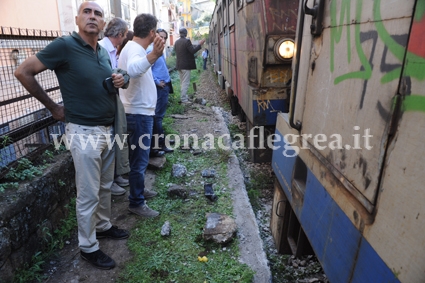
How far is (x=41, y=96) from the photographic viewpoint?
2.29m

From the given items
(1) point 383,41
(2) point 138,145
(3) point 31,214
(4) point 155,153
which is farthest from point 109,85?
(4) point 155,153

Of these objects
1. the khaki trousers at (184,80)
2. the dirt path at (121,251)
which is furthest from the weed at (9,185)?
the khaki trousers at (184,80)

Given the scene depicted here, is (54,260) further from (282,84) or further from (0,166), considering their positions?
(282,84)

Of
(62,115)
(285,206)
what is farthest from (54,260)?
(285,206)

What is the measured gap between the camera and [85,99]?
7.61ft

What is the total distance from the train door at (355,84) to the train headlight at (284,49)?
1593 mm

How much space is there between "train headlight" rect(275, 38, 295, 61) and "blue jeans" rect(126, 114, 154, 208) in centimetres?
155

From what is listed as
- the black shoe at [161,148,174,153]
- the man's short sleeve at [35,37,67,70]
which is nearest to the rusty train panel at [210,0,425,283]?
the man's short sleeve at [35,37,67,70]

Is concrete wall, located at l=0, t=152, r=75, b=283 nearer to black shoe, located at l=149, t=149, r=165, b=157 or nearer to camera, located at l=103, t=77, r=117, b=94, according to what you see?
camera, located at l=103, t=77, r=117, b=94

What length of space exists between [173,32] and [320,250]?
41.0m

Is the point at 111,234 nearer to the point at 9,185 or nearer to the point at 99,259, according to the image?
the point at 99,259

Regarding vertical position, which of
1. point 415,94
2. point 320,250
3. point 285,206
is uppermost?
point 415,94

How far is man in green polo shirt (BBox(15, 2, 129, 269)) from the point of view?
2.19 meters

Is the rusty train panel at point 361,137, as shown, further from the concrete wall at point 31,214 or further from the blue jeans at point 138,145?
the concrete wall at point 31,214
